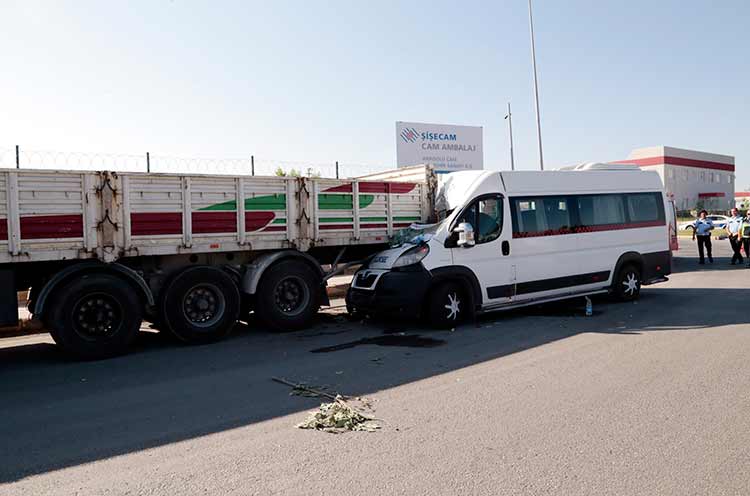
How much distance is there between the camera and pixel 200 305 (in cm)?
901

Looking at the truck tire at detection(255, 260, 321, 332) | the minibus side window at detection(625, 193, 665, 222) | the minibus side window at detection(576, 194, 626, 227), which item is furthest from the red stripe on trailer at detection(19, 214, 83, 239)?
the minibus side window at detection(625, 193, 665, 222)

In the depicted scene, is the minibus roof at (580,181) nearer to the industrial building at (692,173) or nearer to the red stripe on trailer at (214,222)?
the red stripe on trailer at (214,222)

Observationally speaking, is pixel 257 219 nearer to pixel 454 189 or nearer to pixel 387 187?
pixel 387 187

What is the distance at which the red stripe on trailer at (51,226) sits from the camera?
25.2 ft

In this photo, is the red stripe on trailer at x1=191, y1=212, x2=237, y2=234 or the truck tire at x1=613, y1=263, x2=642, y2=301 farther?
the truck tire at x1=613, y1=263, x2=642, y2=301

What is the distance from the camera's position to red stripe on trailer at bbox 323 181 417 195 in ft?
34.2

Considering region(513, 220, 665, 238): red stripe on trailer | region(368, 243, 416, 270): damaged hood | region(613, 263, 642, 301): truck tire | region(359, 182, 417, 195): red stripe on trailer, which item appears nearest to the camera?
region(368, 243, 416, 270): damaged hood

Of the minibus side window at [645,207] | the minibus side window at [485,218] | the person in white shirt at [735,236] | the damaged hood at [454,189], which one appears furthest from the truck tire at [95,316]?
the person in white shirt at [735,236]

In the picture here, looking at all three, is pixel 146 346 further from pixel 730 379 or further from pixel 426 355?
pixel 730 379

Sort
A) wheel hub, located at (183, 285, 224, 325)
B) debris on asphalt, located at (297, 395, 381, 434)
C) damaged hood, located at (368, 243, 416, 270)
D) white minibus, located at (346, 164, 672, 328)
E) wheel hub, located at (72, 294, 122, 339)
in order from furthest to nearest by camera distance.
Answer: damaged hood, located at (368, 243, 416, 270)
white minibus, located at (346, 164, 672, 328)
wheel hub, located at (183, 285, 224, 325)
wheel hub, located at (72, 294, 122, 339)
debris on asphalt, located at (297, 395, 381, 434)

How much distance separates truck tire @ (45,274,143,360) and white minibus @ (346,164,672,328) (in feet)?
11.8

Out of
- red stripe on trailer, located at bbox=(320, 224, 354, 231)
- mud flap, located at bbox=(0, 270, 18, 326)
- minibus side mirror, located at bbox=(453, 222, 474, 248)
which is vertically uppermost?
red stripe on trailer, located at bbox=(320, 224, 354, 231)

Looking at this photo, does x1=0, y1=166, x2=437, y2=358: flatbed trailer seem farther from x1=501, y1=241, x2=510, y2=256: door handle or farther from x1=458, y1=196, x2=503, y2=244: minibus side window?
x1=501, y1=241, x2=510, y2=256: door handle

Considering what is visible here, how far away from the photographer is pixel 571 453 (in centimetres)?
430
